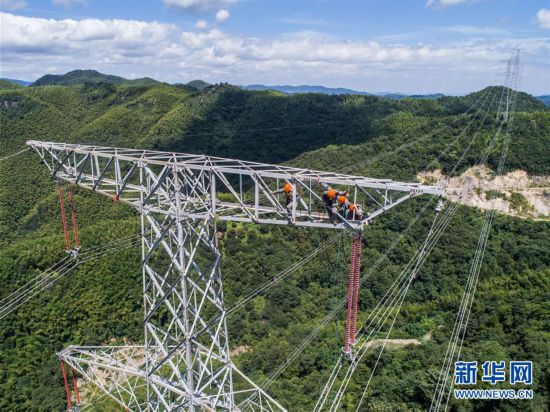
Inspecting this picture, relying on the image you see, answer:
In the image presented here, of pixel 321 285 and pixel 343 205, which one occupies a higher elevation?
pixel 343 205

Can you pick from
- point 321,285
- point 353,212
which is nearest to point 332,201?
point 353,212

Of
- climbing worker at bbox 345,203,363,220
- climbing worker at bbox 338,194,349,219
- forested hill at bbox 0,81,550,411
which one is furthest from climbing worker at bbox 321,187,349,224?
forested hill at bbox 0,81,550,411

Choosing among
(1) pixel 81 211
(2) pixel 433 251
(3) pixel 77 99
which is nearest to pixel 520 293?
(2) pixel 433 251

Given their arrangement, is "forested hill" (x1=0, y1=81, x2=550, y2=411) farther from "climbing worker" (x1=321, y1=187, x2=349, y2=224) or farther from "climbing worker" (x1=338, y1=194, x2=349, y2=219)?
"climbing worker" (x1=321, y1=187, x2=349, y2=224)

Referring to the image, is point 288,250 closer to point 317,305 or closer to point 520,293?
point 317,305

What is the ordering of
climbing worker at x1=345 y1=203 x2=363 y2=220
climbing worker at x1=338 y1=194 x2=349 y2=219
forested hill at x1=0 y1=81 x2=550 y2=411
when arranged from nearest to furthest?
climbing worker at x1=338 y1=194 x2=349 y2=219 → climbing worker at x1=345 y1=203 x2=363 y2=220 → forested hill at x1=0 y1=81 x2=550 y2=411

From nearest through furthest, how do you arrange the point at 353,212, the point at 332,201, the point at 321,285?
the point at 332,201
the point at 353,212
the point at 321,285

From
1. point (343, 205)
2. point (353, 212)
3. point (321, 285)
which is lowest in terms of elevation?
point (321, 285)

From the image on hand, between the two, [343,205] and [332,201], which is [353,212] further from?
[332,201]
